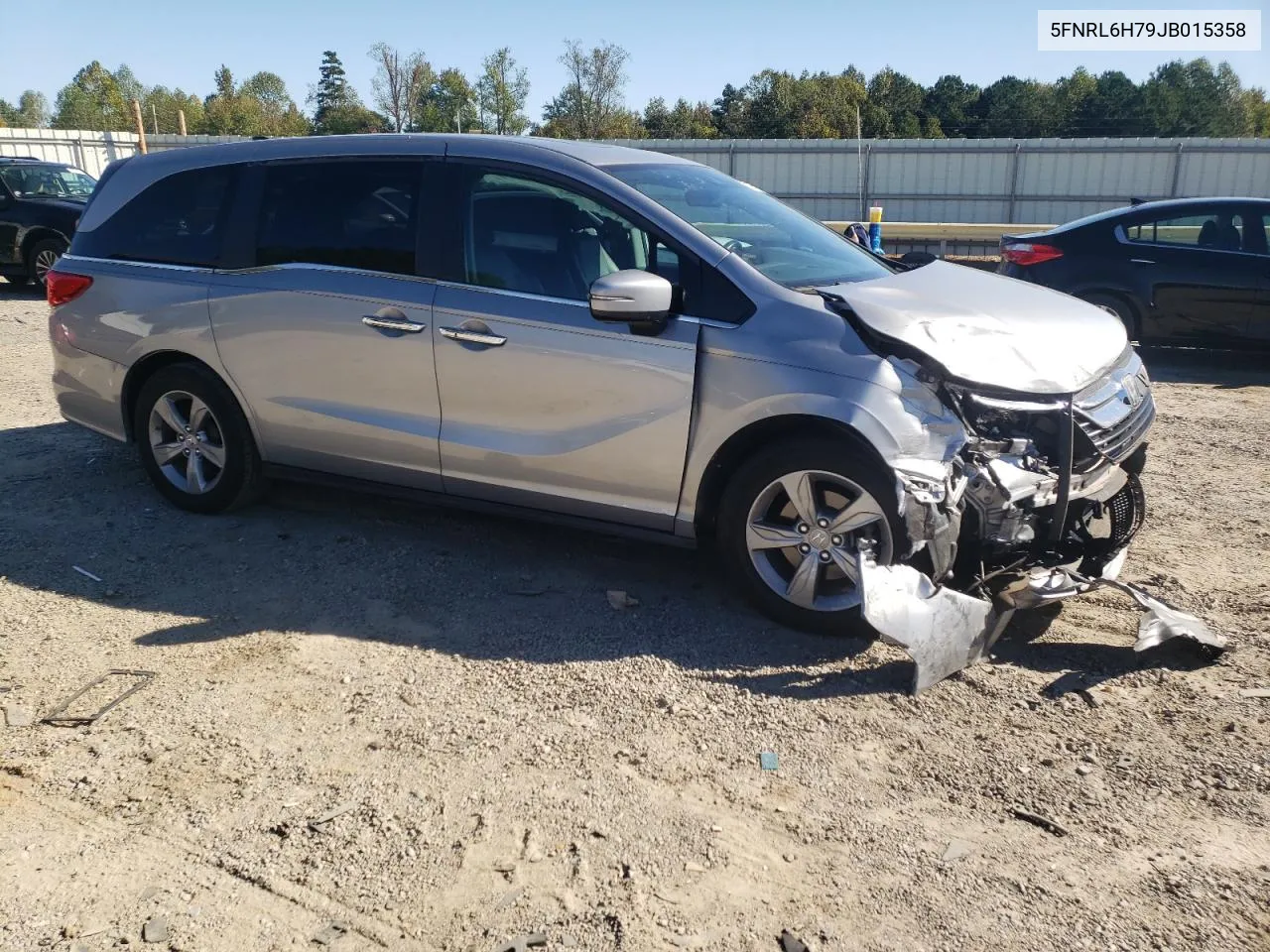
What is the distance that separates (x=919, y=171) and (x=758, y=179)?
3735mm

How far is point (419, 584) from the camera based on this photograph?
4801mm

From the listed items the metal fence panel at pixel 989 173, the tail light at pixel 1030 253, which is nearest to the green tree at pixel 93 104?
the metal fence panel at pixel 989 173

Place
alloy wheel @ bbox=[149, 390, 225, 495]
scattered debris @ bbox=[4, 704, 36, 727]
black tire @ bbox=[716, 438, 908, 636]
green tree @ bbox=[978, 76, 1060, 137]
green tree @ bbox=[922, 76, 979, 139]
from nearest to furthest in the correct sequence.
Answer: scattered debris @ bbox=[4, 704, 36, 727] < black tire @ bbox=[716, 438, 908, 636] < alloy wheel @ bbox=[149, 390, 225, 495] < green tree @ bbox=[978, 76, 1060, 137] < green tree @ bbox=[922, 76, 979, 139]

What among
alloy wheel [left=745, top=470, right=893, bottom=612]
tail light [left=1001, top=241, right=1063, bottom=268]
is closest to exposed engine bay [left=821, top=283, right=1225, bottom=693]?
alloy wheel [left=745, top=470, right=893, bottom=612]

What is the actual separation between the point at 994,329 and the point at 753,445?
1.05 m

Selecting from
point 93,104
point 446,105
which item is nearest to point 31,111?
point 93,104

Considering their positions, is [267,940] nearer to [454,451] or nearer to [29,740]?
[29,740]

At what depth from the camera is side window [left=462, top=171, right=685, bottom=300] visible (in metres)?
4.50

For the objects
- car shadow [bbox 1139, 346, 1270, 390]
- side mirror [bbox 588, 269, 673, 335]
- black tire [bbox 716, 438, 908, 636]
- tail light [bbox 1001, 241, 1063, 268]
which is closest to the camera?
black tire [bbox 716, 438, 908, 636]

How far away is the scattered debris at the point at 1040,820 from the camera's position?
10.1 feet

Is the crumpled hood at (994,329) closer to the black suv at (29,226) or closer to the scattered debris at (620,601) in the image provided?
the scattered debris at (620,601)

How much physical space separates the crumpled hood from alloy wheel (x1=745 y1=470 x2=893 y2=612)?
0.62 m

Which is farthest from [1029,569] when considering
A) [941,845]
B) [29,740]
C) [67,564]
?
[67,564]

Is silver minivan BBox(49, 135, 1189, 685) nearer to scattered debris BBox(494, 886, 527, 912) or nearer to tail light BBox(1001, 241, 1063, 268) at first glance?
scattered debris BBox(494, 886, 527, 912)
